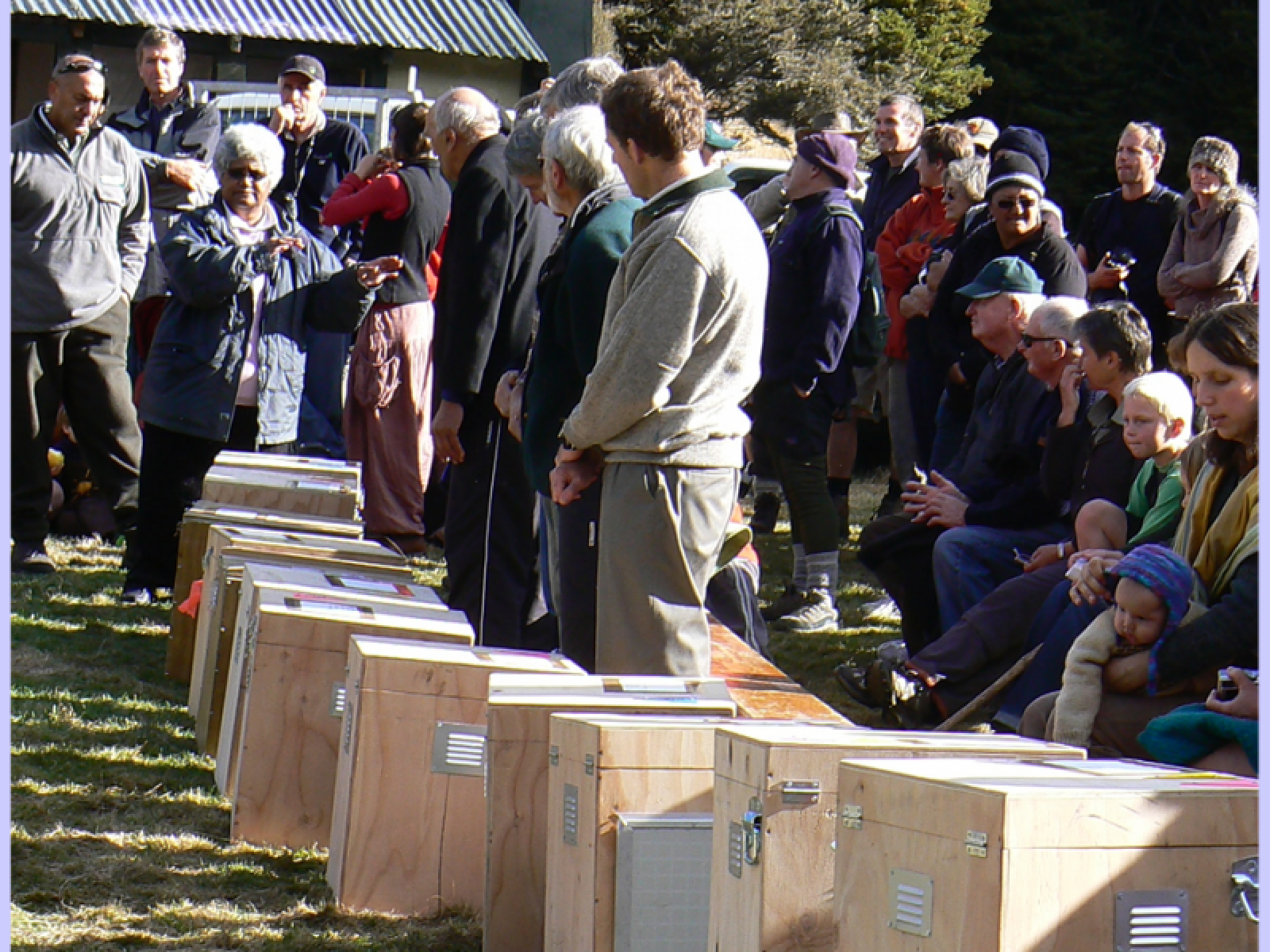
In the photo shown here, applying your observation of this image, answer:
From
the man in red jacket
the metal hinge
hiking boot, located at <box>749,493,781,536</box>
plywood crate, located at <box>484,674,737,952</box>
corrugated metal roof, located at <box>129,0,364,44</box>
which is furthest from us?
corrugated metal roof, located at <box>129,0,364,44</box>

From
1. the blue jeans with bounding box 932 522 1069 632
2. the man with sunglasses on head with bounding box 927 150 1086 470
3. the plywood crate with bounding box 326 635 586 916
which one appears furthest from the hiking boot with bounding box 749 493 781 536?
the plywood crate with bounding box 326 635 586 916

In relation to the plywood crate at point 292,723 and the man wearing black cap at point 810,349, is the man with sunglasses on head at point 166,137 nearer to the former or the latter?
the man wearing black cap at point 810,349

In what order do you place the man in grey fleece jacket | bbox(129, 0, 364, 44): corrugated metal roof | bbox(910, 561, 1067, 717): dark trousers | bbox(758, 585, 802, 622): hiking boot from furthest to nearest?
bbox(129, 0, 364, 44): corrugated metal roof → bbox(758, 585, 802, 622): hiking boot → bbox(910, 561, 1067, 717): dark trousers → the man in grey fleece jacket

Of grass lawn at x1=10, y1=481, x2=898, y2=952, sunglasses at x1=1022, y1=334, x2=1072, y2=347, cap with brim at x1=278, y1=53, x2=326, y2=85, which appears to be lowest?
grass lawn at x1=10, y1=481, x2=898, y2=952

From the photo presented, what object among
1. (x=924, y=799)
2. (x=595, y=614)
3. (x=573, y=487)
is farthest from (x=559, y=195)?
(x=924, y=799)

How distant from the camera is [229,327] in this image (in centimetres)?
622

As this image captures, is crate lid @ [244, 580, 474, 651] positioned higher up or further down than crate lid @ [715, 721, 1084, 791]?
higher up

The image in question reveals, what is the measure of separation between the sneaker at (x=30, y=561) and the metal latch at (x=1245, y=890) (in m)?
5.61

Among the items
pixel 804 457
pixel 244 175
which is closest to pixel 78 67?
pixel 244 175

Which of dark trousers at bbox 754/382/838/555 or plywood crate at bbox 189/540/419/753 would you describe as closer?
plywood crate at bbox 189/540/419/753

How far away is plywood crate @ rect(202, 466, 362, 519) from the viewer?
582 centimetres

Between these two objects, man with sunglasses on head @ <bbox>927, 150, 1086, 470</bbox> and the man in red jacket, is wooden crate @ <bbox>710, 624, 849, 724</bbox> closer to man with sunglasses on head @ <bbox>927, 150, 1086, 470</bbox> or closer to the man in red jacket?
man with sunglasses on head @ <bbox>927, 150, 1086, 470</bbox>

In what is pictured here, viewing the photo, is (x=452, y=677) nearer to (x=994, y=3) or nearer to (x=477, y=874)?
(x=477, y=874)

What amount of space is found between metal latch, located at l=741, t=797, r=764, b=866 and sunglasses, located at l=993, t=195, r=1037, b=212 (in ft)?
13.9
